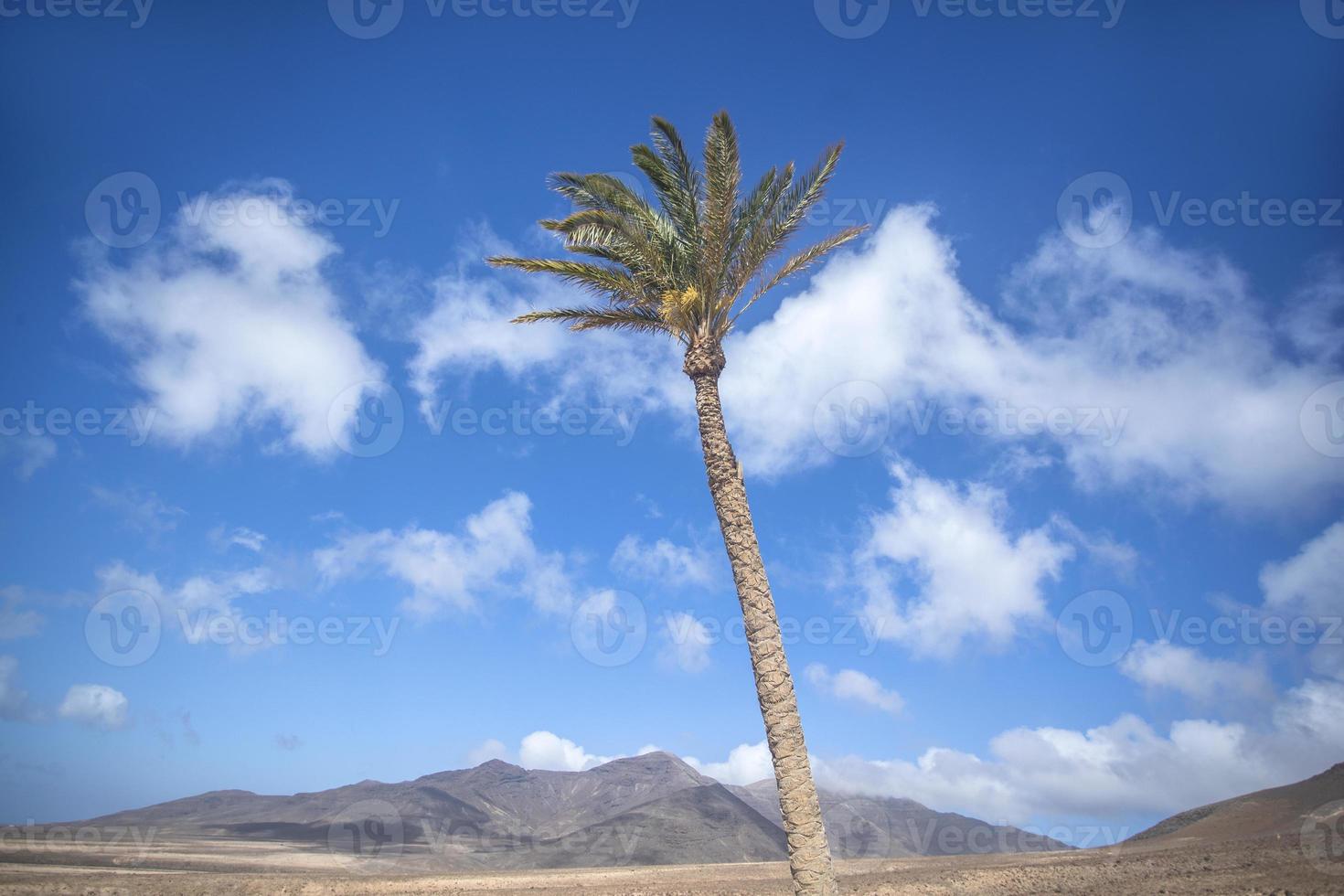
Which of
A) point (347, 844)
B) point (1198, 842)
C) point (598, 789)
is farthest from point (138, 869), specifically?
point (598, 789)

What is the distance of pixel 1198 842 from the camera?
41.2 m

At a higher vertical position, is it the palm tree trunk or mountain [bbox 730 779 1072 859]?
the palm tree trunk

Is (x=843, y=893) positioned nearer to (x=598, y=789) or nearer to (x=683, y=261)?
(x=683, y=261)

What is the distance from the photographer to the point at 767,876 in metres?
48.1

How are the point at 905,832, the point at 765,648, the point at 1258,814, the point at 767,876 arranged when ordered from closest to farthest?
the point at 765,648
the point at 1258,814
the point at 767,876
the point at 905,832

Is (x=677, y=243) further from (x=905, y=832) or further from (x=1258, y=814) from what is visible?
(x=905, y=832)

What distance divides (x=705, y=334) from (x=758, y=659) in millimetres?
6946

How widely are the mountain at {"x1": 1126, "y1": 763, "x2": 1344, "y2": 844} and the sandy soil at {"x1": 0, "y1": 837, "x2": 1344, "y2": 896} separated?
5.51 meters

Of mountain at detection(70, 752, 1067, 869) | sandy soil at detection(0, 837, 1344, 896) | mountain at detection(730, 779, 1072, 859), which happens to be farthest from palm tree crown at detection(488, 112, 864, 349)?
mountain at detection(730, 779, 1072, 859)

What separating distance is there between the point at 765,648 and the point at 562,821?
12769cm

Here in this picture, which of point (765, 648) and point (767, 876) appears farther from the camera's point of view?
point (767, 876)

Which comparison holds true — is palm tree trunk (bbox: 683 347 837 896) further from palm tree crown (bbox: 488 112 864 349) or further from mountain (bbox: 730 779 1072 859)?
mountain (bbox: 730 779 1072 859)

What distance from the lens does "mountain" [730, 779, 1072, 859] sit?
108 m

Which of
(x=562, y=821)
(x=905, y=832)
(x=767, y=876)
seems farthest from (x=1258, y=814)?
(x=562, y=821)
